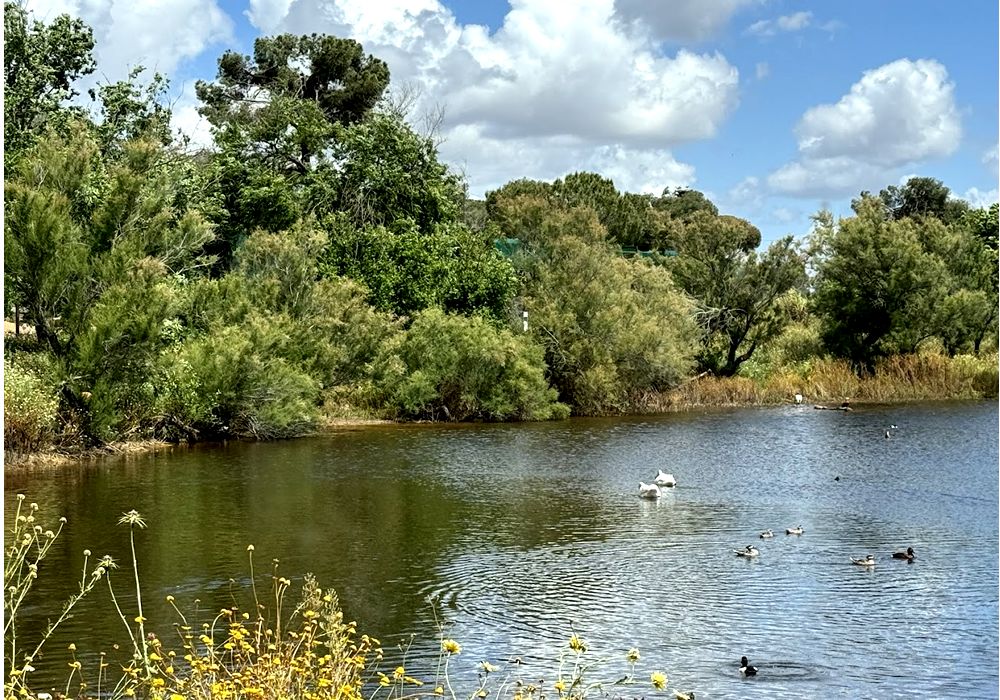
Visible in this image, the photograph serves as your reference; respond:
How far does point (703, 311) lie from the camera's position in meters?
47.5

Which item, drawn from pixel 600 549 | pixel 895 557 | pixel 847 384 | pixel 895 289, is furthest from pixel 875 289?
pixel 600 549

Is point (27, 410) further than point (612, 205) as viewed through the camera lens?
No

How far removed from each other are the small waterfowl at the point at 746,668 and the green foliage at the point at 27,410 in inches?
711

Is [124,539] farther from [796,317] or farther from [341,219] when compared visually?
[796,317]

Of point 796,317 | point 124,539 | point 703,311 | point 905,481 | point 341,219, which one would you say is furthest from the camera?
point 796,317

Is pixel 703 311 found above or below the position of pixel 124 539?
above

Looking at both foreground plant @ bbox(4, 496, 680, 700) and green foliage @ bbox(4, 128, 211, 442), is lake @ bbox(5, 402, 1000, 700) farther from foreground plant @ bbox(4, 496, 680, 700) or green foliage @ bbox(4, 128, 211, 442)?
green foliage @ bbox(4, 128, 211, 442)

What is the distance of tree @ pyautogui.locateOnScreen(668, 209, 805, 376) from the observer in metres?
49.5

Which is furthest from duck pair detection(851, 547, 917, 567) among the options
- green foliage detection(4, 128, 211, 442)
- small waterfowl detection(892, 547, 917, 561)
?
green foliage detection(4, 128, 211, 442)

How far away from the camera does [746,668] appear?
32.3ft

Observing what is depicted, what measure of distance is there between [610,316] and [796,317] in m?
18.3

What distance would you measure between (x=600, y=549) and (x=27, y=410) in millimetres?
14410

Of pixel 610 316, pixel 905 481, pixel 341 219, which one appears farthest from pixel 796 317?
pixel 905 481

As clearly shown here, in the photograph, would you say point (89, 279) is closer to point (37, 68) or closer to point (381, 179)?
point (37, 68)
